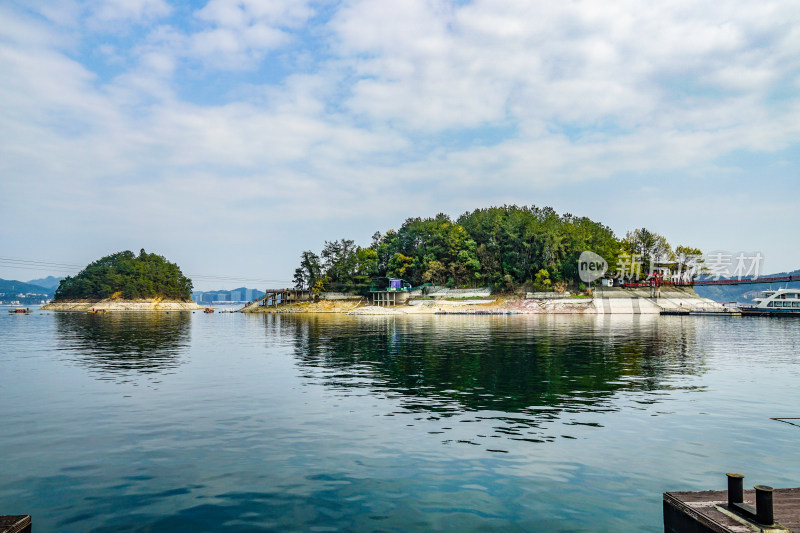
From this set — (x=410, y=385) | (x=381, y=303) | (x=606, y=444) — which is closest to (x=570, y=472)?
(x=606, y=444)

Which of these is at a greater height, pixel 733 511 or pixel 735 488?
pixel 735 488

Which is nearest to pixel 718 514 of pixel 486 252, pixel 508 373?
pixel 508 373

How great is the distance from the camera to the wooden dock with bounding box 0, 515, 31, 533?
8.80 metres

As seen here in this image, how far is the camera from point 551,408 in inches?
856

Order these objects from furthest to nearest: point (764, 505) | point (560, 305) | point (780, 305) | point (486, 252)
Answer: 1. point (486, 252)
2. point (560, 305)
3. point (780, 305)
4. point (764, 505)

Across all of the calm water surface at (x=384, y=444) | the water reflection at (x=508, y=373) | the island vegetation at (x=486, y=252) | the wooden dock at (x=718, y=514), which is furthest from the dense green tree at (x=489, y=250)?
the wooden dock at (x=718, y=514)

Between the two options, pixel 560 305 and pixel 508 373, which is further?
pixel 560 305

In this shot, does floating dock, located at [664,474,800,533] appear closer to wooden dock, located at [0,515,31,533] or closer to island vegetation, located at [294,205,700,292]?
wooden dock, located at [0,515,31,533]

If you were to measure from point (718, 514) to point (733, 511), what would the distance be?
0.30 metres

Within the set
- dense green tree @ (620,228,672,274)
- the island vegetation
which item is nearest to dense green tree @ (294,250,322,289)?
the island vegetation

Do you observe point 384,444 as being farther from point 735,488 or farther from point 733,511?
point 735,488

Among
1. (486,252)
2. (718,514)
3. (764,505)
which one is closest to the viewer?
(764,505)

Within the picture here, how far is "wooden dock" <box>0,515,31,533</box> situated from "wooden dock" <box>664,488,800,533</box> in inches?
481

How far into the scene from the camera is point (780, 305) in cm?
11569
